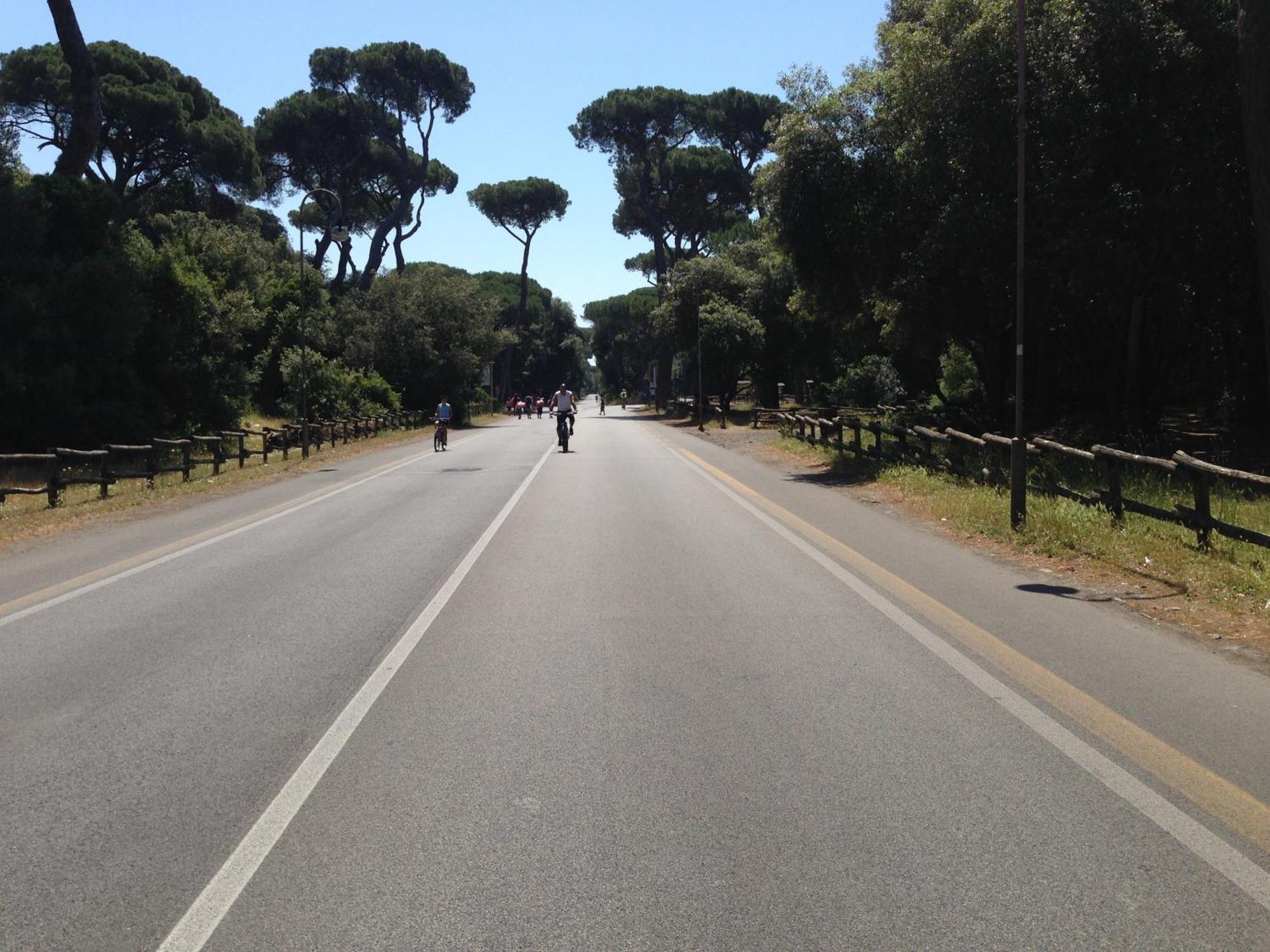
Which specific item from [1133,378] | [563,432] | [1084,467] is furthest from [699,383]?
[1084,467]

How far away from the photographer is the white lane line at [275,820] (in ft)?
12.6

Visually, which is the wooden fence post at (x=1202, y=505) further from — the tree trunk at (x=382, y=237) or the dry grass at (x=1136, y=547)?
the tree trunk at (x=382, y=237)

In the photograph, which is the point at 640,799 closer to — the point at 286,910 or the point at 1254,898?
the point at 286,910

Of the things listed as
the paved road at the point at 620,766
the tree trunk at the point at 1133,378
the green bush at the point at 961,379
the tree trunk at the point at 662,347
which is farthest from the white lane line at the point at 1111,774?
the tree trunk at the point at 662,347

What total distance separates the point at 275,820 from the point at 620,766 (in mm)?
1604

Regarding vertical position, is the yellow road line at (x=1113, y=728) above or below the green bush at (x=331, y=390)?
below

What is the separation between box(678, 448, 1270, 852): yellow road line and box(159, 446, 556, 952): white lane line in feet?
12.8

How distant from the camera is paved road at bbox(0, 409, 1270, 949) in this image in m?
3.94

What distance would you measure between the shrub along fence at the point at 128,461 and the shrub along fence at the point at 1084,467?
1505 cm

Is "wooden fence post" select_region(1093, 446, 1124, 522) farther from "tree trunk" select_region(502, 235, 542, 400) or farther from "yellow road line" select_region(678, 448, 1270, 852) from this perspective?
"tree trunk" select_region(502, 235, 542, 400)

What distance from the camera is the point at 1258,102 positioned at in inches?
635

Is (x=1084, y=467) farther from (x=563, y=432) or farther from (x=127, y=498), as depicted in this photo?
(x=563, y=432)

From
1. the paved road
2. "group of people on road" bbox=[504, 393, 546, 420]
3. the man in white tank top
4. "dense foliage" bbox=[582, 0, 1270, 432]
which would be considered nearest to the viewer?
the paved road

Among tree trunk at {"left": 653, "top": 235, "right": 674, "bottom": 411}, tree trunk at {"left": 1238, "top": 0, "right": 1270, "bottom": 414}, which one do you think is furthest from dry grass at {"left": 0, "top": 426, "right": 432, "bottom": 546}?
tree trunk at {"left": 653, "top": 235, "right": 674, "bottom": 411}
